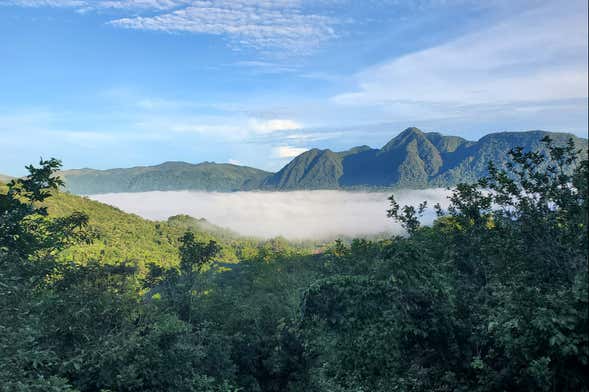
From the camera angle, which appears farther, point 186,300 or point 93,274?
point 186,300

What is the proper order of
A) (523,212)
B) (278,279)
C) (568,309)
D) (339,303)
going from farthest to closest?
(278,279) → (339,303) → (523,212) → (568,309)

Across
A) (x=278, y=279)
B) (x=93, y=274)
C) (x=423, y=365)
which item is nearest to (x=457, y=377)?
(x=423, y=365)

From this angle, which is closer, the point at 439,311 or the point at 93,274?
the point at 439,311

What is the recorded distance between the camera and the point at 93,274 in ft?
72.0

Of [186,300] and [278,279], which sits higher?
[186,300]

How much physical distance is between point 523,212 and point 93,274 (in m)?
22.1

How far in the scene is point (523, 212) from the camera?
9070mm

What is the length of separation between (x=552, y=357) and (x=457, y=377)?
3450 mm

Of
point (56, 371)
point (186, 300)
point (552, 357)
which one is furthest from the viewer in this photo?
point (186, 300)

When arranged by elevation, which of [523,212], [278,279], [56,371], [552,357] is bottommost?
[278,279]

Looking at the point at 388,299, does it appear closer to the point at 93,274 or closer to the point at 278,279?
the point at 93,274

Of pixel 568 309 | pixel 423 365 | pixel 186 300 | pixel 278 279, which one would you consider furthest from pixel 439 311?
pixel 278 279

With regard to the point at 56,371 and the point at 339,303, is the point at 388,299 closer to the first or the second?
the point at 339,303

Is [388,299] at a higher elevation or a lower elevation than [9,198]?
lower
